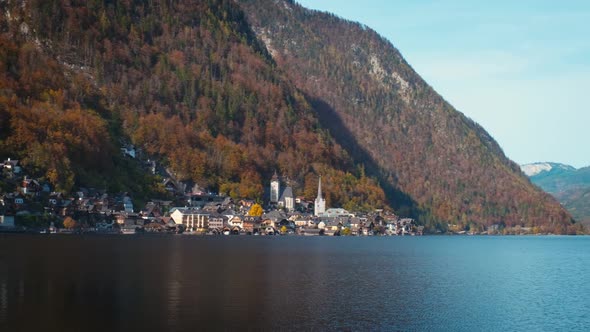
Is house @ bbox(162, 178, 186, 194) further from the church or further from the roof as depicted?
the roof

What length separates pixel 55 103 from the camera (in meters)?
130

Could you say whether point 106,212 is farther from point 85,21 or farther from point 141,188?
point 85,21

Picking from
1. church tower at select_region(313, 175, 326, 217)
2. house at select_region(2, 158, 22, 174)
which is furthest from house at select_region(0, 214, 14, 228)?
church tower at select_region(313, 175, 326, 217)

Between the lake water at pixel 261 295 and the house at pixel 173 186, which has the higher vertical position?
the house at pixel 173 186

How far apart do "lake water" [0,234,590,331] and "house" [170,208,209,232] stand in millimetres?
64836

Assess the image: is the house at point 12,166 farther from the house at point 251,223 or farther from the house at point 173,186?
the house at point 251,223

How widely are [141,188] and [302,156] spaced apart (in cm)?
7209

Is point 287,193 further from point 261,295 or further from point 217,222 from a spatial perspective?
point 261,295

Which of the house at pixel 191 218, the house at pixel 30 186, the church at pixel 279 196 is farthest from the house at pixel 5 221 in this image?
the church at pixel 279 196

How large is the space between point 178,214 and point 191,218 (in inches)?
168

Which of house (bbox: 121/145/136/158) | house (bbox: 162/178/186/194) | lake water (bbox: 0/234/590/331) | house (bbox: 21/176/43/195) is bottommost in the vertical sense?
lake water (bbox: 0/234/590/331)

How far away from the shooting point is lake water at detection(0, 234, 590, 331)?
33.7 m

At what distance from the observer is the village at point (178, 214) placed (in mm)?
100250

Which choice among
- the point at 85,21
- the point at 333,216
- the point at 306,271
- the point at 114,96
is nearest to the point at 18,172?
the point at 114,96
